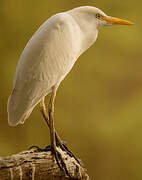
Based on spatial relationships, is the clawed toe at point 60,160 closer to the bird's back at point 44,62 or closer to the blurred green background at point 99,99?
the bird's back at point 44,62

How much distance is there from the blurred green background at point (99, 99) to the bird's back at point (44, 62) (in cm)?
81

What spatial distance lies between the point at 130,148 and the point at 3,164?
102cm

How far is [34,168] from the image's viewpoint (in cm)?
120

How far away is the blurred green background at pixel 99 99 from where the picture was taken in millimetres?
1984

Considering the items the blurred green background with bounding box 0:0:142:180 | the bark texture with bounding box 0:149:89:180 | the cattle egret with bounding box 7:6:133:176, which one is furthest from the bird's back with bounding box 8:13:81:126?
the blurred green background with bounding box 0:0:142:180

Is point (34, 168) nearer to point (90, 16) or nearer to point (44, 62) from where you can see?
point (44, 62)

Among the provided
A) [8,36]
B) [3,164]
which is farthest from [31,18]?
[3,164]

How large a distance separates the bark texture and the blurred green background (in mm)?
727

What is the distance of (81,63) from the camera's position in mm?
2018

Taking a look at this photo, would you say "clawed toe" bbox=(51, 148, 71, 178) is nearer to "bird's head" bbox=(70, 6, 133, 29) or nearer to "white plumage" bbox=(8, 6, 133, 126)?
"white plumage" bbox=(8, 6, 133, 126)

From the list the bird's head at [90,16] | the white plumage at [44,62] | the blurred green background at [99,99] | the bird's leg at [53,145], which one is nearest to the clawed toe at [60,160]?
the bird's leg at [53,145]

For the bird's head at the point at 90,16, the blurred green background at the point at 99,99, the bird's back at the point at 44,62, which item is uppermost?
the bird's head at the point at 90,16

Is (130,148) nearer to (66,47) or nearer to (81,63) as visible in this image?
(81,63)

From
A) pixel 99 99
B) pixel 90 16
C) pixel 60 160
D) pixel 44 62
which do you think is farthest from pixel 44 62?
pixel 99 99
